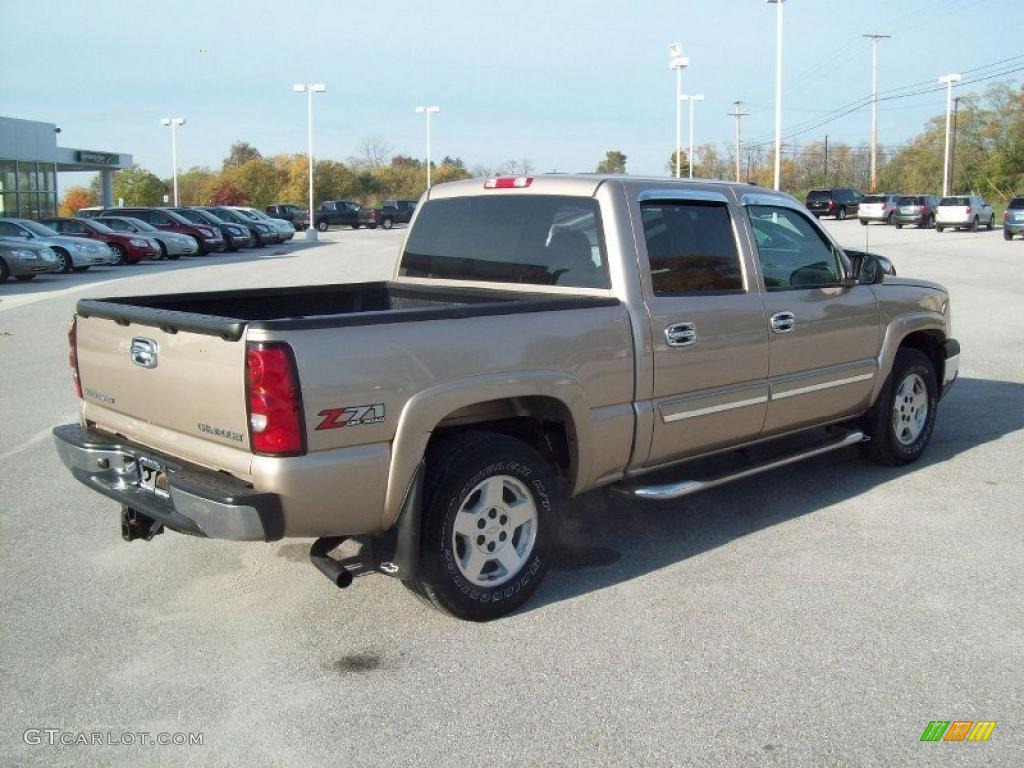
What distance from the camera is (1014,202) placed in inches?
1563

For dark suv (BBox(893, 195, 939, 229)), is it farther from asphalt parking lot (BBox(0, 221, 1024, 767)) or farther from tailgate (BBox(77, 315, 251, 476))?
tailgate (BBox(77, 315, 251, 476))

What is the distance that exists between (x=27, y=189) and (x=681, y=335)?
165 ft

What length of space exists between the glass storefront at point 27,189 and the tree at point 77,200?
2785 cm

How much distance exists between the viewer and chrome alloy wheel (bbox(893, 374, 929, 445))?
6902 mm

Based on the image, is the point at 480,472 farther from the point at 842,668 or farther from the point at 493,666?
the point at 842,668

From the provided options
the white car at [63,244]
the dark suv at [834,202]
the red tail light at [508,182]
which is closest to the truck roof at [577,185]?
the red tail light at [508,182]

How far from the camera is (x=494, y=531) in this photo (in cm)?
457

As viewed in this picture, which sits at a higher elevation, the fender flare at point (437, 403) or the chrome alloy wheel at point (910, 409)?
the fender flare at point (437, 403)

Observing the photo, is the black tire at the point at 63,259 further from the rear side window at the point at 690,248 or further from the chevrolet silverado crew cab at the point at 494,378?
the rear side window at the point at 690,248

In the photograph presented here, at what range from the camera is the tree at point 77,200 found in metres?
79.1

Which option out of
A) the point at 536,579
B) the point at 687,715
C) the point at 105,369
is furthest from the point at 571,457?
the point at 105,369

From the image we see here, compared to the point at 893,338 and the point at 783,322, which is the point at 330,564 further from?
the point at 893,338

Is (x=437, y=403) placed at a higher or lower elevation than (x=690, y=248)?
lower

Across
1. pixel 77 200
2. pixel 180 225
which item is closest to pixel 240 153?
pixel 77 200
